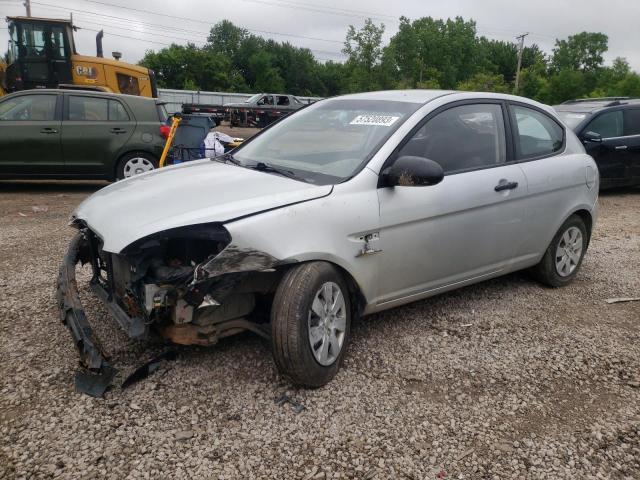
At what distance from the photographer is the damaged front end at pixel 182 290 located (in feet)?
9.57

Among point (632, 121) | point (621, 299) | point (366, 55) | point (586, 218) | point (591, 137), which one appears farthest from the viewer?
point (366, 55)

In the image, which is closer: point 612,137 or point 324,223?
point 324,223

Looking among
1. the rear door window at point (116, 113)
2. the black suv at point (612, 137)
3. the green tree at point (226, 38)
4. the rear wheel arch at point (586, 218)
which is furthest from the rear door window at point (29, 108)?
the green tree at point (226, 38)

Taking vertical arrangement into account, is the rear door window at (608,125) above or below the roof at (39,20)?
below

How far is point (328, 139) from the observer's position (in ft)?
13.0

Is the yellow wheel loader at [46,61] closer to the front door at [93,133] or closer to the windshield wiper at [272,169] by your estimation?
the front door at [93,133]

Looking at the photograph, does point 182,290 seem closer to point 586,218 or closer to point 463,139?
point 463,139

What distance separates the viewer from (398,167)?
3.44m

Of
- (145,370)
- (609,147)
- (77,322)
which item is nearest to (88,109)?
(77,322)

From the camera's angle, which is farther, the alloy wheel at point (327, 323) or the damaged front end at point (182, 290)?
the alloy wheel at point (327, 323)

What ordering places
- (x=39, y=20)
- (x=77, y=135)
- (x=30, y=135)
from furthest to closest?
1. (x=39, y=20)
2. (x=77, y=135)
3. (x=30, y=135)

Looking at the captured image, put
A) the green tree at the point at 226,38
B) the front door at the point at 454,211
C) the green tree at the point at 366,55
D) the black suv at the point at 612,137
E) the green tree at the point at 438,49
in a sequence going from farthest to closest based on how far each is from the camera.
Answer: the green tree at the point at 226,38 → the green tree at the point at 438,49 → the green tree at the point at 366,55 → the black suv at the point at 612,137 → the front door at the point at 454,211

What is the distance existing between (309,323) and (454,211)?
1.39 meters

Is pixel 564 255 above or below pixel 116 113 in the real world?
below
